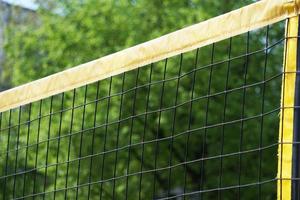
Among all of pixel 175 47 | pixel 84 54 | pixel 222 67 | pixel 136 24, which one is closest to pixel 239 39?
pixel 222 67

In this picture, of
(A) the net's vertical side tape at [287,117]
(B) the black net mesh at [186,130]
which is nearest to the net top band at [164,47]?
(A) the net's vertical side tape at [287,117]

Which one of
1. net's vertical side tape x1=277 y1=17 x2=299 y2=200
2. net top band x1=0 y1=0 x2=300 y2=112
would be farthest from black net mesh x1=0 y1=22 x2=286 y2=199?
net's vertical side tape x1=277 y1=17 x2=299 y2=200

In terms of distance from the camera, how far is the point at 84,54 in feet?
59.8

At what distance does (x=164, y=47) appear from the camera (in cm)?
457

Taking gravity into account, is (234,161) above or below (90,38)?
below

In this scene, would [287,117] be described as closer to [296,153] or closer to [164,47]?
[296,153]

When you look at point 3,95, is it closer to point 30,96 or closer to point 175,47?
point 30,96

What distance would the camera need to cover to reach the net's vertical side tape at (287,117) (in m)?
3.52

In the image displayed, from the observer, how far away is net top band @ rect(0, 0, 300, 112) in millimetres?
3875

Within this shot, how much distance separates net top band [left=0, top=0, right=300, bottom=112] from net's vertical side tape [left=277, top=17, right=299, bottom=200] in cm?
12

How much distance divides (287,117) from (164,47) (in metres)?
1.16

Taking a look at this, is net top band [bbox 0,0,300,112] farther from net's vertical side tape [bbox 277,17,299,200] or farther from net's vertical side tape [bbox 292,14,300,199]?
net's vertical side tape [bbox 292,14,300,199]

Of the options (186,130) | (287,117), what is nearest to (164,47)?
(287,117)

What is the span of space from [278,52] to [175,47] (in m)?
12.6
